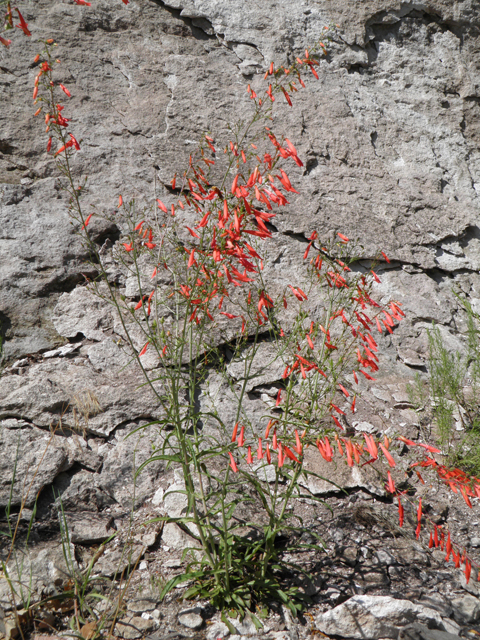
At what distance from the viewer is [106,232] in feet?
11.0

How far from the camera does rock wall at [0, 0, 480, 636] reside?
2.90 m

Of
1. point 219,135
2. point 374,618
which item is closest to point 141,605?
point 374,618

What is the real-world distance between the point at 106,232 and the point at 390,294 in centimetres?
219

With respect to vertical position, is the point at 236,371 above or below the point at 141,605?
above

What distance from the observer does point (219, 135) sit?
3822 millimetres

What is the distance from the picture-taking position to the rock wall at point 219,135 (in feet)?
9.51

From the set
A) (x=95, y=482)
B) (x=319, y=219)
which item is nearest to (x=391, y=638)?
(x=95, y=482)

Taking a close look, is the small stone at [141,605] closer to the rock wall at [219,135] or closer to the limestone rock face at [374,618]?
the rock wall at [219,135]

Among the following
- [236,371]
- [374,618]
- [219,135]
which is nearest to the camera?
[374,618]

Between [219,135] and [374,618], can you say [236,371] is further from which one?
[219,135]

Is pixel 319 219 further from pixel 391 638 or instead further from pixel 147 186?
pixel 391 638

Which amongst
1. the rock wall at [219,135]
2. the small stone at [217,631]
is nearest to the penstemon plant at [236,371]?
the small stone at [217,631]

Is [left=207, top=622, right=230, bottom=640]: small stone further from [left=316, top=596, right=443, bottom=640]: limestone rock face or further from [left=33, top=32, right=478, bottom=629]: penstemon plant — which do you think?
[left=316, top=596, right=443, bottom=640]: limestone rock face

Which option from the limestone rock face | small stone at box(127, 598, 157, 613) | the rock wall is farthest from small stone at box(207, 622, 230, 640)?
the rock wall
